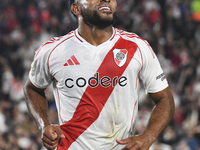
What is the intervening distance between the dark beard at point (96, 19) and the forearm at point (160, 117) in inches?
31.3

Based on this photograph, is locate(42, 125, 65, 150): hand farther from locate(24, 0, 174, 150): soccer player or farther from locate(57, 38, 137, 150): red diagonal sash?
locate(57, 38, 137, 150): red diagonal sash

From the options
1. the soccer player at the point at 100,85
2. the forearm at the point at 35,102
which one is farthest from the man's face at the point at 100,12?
the forearm at the point at 35,102

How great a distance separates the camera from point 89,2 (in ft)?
10.8

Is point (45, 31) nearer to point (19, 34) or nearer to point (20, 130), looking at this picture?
point (19, 34)

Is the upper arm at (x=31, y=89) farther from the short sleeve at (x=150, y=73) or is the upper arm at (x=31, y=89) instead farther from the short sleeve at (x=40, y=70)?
the short sleeve at (x=150, y=73)

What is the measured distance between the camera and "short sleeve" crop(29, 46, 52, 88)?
3.31 metres

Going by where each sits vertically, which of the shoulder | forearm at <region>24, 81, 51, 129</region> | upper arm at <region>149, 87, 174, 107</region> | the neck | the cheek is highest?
the cheek

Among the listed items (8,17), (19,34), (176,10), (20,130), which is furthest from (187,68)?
(8,17)

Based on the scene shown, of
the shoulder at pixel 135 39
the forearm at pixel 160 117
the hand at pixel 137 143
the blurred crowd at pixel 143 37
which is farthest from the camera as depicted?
the blurred crowd at pixel 143 37

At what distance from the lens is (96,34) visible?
3.35m

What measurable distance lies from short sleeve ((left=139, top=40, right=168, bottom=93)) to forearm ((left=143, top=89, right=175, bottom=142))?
0.36 feet

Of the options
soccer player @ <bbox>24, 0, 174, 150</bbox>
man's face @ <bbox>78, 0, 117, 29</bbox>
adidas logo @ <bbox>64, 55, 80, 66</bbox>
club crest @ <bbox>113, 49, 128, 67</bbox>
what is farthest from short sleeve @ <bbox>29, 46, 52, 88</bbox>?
club crest @ <bbox>113, 49, 128, 67</bbox>

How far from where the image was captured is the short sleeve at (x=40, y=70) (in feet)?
10.8

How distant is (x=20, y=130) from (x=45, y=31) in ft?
15.8
